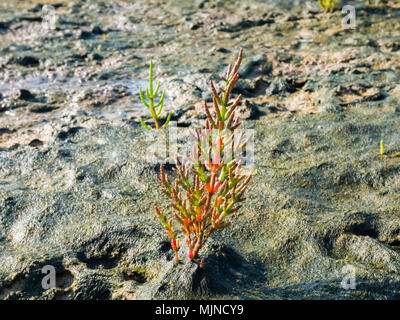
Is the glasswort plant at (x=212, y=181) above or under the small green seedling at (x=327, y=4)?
under

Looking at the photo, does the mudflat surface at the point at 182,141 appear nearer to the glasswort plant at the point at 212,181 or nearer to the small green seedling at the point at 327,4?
the small green seedling at the point at 327,4

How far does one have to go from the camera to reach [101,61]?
18.7 feet

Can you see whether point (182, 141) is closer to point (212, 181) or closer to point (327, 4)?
point (212, 181)

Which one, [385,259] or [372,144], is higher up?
[372,144]

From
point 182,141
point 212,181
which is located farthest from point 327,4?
point 212,181

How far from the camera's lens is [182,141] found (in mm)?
3736

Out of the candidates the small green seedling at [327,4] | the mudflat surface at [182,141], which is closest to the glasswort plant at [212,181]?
the mudflat surface at [182,141]

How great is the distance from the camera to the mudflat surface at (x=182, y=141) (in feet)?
7.89

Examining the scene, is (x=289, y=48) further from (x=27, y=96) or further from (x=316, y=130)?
(x=27, y=96)

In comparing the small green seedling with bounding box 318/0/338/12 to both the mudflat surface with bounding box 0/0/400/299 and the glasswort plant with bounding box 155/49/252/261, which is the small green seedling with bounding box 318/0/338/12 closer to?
the mudflat surface with bounding box 0/0/400/299
